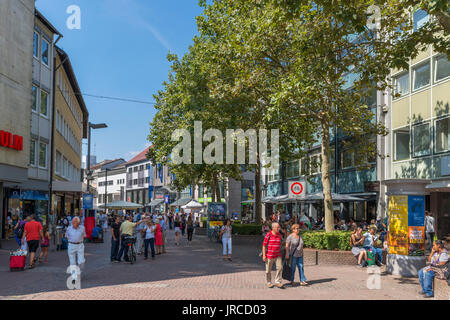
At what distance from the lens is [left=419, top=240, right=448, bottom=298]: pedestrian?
10688 mm

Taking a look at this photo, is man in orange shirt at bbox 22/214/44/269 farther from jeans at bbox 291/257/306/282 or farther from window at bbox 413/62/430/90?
window at bbox 413/62/430/90

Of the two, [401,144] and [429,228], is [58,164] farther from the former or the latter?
[429,228]

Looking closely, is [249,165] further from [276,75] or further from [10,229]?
[10,229]

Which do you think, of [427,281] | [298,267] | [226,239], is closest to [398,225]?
[427,281]

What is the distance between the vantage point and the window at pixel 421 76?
79.4 feet

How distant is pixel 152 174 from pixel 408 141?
73.1 m

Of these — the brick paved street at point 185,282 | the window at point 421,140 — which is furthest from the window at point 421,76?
the brick paved street at point 185,282

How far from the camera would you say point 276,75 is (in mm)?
20672

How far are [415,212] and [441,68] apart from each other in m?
11.9

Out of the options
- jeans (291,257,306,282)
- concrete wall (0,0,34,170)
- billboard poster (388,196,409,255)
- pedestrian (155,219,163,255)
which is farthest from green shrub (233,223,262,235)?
jeans (291,257,306,282)

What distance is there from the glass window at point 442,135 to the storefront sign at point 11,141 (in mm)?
20138

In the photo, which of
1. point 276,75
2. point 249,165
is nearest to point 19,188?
point 249,165

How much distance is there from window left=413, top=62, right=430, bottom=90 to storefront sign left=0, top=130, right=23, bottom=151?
2025 centimetres

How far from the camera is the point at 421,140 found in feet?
80.4
